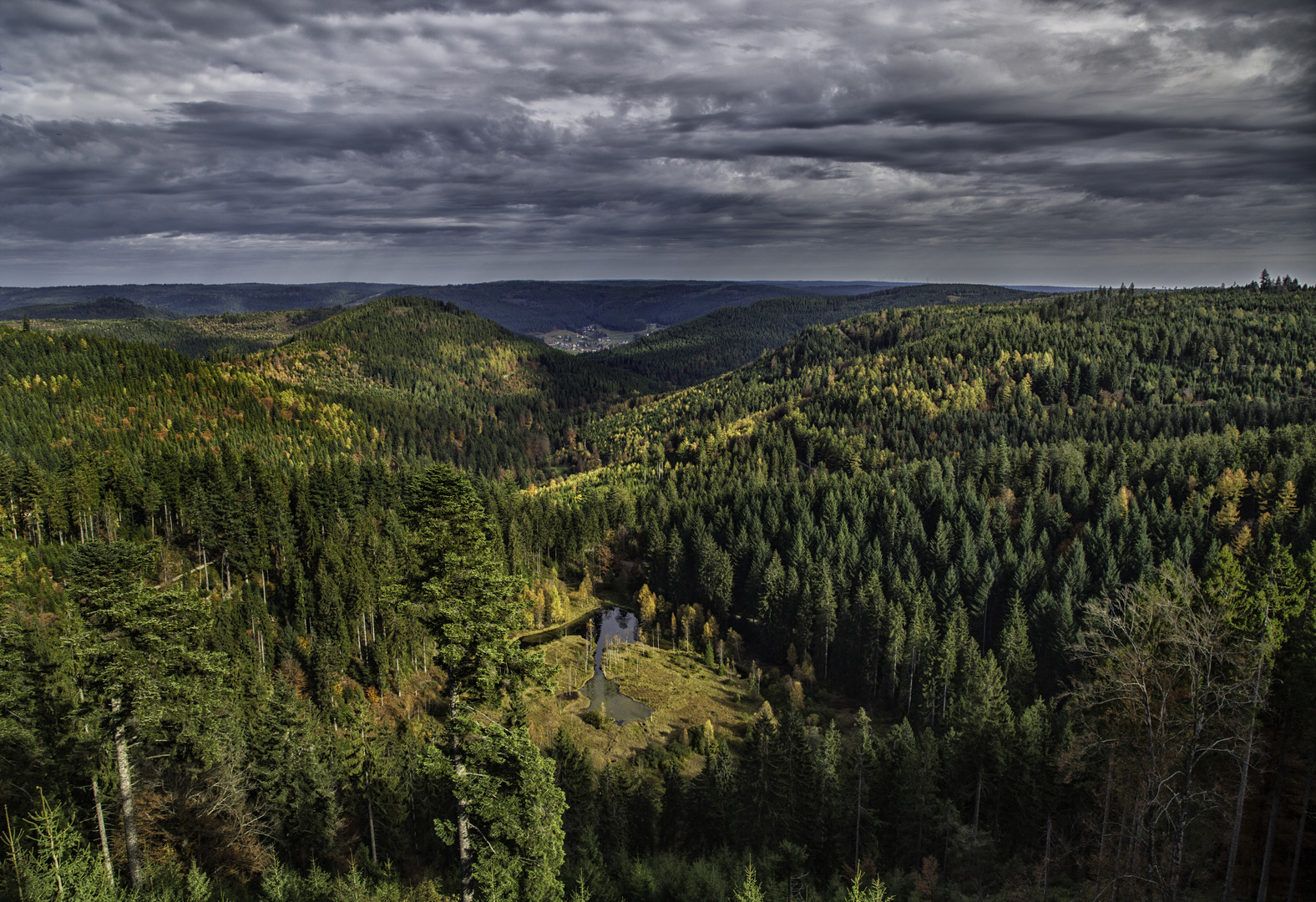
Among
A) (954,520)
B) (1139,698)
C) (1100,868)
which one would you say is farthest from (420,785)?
(954,520)

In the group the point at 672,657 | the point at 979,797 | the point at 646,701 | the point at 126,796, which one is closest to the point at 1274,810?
A: the point at 979,797

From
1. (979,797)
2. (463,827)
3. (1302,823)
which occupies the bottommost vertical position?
(979,797)

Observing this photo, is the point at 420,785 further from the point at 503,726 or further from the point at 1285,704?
the point at 1285,704

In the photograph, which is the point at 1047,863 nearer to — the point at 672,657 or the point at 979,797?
the point at 979,797

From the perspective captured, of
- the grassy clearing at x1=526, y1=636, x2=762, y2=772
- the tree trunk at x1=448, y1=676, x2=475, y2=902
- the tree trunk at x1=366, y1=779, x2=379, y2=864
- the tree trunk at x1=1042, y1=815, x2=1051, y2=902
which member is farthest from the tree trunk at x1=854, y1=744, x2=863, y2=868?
the tree trunk at x1=448, y1=676, x2=475, y2=902

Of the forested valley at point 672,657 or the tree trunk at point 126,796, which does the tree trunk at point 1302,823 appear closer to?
the forested valley at point 672,657

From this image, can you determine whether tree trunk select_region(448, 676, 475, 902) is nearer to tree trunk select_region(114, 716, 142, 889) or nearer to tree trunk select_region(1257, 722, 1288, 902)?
tree trunk select_region(114, 716, 142, 889)
